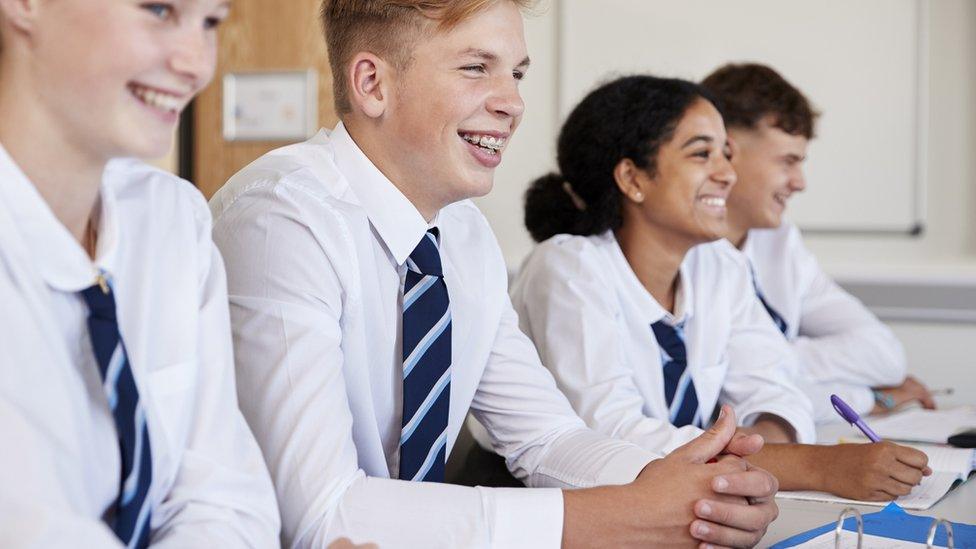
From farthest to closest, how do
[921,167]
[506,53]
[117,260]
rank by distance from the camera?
[921,167], [506,53], [117,260]

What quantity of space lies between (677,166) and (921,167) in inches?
72.0

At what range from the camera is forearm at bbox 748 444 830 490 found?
61.7 inches

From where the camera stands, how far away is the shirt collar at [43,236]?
2.82 feet

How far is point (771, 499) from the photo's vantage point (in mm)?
1305

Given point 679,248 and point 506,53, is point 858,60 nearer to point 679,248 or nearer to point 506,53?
point 679,248

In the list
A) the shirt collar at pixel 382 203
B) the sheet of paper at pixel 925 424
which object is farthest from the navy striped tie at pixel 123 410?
the sheet of paper at pixel 925 424

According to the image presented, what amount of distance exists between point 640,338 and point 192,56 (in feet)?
4.14

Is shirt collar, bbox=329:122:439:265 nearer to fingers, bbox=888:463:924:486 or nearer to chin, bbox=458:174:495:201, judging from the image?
chin, bbox=458:174:495:201

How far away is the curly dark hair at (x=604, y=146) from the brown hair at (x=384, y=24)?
637 millimetres

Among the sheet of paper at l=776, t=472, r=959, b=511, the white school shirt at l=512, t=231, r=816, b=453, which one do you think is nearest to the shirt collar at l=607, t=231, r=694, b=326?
the white school shirt at l=512, t=231, r=816, b=453

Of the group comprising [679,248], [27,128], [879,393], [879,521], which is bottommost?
[879,393]

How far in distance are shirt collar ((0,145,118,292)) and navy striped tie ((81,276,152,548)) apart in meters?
0.02

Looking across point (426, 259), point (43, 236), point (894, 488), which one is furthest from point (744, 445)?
point (43, 236)

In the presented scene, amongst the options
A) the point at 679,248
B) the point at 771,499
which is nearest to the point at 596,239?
the point at 679,248
